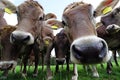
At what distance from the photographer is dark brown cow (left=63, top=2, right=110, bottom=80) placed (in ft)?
22.7

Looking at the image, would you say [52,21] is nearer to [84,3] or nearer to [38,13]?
[38,13]

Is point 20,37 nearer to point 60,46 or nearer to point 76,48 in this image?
point 76,48

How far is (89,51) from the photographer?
690 cm

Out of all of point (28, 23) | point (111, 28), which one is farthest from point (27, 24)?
point (111, 28)

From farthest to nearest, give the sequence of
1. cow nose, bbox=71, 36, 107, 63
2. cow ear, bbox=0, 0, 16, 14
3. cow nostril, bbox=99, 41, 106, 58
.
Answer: cow ear, bbox=0, 0, 16, 14, cow nostril, bbox=99, 41, 106, 58, cow nose, bbox=71, 36, 107, 63

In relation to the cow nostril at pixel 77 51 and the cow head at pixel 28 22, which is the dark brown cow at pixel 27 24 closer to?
the cow head at pixel 28 22

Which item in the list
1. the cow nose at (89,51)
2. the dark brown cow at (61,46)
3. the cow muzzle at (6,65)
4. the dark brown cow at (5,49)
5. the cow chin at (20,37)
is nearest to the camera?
the cow nose at (89,51)

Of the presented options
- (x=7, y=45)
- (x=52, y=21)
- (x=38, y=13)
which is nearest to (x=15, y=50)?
(x=7, y=45)

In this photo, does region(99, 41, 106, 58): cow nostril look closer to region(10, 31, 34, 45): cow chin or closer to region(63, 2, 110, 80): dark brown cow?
region(63, 2, 110, 80): dark brown cow

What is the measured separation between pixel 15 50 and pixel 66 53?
2610 mm

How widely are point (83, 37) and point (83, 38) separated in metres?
0.15

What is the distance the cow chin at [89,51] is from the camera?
687 centimetres

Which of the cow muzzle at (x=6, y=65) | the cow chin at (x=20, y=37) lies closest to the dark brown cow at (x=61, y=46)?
the cow muzzle at (x=6, y=65)

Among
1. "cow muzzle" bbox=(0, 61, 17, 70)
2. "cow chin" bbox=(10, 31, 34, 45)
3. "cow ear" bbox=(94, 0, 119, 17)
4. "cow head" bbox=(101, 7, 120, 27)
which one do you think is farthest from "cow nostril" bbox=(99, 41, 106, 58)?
"cow head" bbox=(101, 7, 120, 27)
